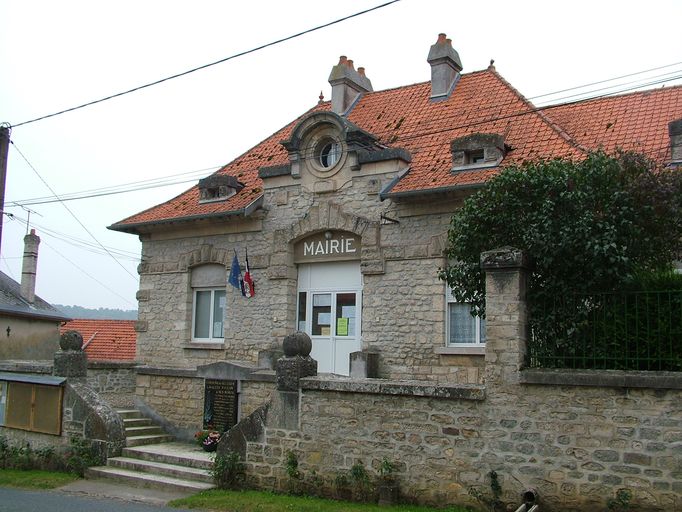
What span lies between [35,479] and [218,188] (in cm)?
762

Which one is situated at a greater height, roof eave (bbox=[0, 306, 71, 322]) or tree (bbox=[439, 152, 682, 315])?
tree (bbox=[439, 152, 682, 315])

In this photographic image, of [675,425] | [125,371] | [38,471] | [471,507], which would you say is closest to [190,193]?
[125,371]

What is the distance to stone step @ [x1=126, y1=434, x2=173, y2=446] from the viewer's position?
514 inches

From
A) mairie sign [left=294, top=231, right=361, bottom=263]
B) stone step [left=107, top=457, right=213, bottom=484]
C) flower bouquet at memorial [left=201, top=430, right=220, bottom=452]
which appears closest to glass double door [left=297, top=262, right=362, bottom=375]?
mairie sign [left=294, top=231, right=361, bottom=263]

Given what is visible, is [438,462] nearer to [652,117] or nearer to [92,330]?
[652,117]

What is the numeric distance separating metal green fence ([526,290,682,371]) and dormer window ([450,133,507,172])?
17.4ft

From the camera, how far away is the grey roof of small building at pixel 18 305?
21203mm

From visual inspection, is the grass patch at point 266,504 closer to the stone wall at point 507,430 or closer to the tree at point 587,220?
the stone wall at point 507,430

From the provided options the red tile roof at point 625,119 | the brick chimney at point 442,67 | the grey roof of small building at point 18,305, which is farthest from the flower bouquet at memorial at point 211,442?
the grey roof of small building at point 18,305

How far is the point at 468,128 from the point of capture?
50.1 ft

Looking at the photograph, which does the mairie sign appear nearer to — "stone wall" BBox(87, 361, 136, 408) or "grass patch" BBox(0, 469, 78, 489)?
"stone wall" BBox(87, 361, 136, 408)

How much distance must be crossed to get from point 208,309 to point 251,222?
7.95 feet

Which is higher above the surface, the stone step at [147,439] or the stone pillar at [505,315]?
the stone pillar at [505,315]

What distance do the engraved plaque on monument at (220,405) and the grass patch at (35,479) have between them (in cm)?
250
